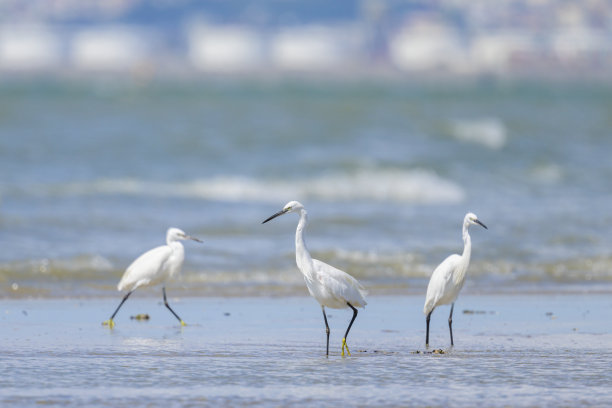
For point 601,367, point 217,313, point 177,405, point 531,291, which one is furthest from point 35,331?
point 531,291

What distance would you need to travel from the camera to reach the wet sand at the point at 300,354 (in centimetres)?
619

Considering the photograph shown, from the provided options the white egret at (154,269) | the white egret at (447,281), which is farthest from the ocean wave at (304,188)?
the white egret at (447,281)

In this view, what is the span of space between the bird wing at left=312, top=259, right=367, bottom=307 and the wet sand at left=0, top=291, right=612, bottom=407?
0.36 m

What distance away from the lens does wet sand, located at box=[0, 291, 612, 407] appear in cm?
619

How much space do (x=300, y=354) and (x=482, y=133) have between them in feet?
73.5

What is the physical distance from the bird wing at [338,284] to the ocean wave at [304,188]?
11.3m

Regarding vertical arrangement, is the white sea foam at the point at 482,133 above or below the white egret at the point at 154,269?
above

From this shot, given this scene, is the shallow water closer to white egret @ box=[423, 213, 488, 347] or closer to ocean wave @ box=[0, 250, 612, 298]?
ocean wave @ box=[0, 250, 612, 298]

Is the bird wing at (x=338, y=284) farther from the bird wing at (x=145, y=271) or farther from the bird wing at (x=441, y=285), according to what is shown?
the bird wing at (x=145, y=271)

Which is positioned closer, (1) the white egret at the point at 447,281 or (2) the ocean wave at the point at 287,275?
(1) the white egret at the point at 447,281

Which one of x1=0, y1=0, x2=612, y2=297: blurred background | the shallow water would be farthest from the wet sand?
the shallow water

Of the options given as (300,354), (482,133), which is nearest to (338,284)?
(300,354)

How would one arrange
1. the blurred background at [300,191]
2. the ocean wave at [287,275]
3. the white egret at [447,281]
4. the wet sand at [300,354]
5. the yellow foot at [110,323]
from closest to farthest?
the wet sand at [300,354]
the white egret at [447,281]
the yellow foot at [110,323]
the ocean wave at [287,275]
the blurred background at [300,191]

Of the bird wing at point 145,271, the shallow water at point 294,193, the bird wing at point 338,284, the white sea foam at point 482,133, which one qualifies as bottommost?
the bird wing at point 338,284
